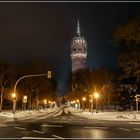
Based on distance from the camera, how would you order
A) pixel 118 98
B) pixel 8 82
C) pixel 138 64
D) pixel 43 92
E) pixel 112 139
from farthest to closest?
pixel 43 92, pixel 118 98, pixel 8 82, pixel 138 64, pixel 112 139

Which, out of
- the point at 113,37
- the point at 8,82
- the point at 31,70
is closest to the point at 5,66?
the point at 8,82

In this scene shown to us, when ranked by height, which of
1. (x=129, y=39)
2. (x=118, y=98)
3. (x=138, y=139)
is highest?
(x=129, y=39)

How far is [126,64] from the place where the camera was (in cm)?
4475

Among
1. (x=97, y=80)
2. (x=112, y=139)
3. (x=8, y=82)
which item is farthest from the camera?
(x=97, y=80)

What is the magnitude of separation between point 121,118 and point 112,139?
26127mm

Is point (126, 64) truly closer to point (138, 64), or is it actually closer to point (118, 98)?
point (138, 64)

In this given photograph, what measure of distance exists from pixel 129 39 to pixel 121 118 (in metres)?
10.5

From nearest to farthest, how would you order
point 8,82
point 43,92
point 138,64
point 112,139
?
point 112,139 → point 138,64 → point 8,82 → point 43,92

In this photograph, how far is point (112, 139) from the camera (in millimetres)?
20312

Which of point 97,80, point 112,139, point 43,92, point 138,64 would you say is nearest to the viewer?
point 112,139

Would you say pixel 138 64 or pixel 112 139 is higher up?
pixel 138 64

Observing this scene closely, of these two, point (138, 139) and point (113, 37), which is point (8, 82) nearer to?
point (113, 37)

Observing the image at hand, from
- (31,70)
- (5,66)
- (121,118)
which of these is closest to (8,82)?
(5,66)

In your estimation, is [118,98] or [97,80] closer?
[118,98]
